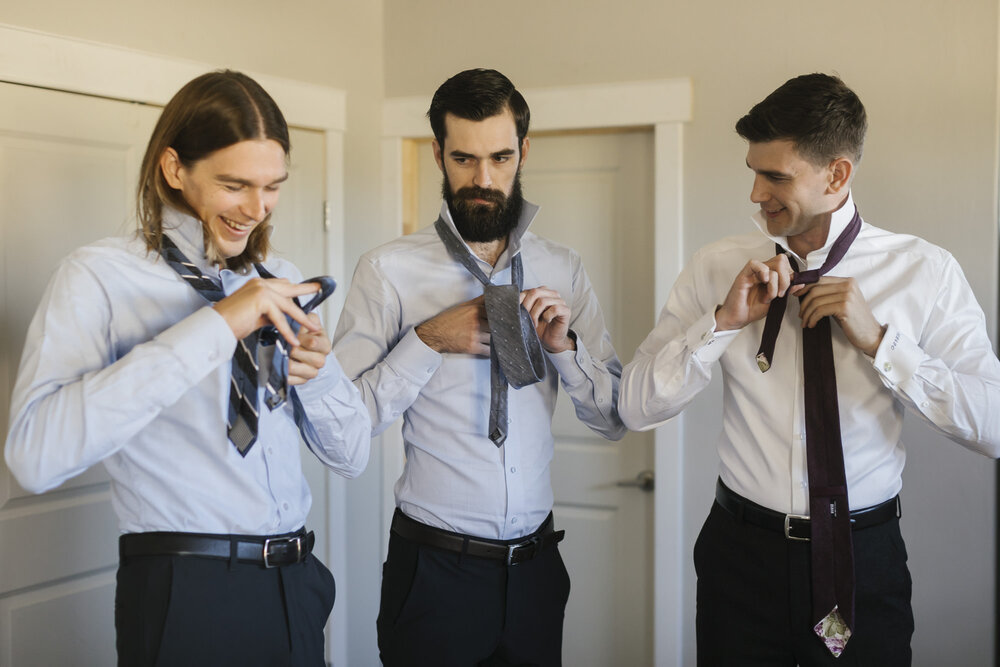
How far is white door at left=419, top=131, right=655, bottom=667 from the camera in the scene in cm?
310

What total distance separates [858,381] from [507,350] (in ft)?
2.32

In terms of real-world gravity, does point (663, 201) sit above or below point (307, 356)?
above

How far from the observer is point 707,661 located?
1885 millimetres

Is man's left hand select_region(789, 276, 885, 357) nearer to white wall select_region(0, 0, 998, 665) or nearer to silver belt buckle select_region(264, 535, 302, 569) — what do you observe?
silver belt buckle select_region(264, 535, 302, 569)

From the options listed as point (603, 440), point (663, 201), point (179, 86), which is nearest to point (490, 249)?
point (663, 201)

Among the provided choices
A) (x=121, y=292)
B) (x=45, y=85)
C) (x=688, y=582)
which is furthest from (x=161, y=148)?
(x=688, y=582)

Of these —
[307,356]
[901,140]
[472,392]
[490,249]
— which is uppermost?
[901,140]

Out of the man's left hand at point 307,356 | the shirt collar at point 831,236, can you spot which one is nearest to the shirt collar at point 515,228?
the shirt collar at point 831,236

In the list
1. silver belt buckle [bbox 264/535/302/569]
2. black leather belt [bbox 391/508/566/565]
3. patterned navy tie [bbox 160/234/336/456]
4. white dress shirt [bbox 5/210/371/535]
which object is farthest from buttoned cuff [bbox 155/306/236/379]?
black leather belt [bbox 391/508/566/565]

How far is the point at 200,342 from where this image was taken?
→ 1279mm

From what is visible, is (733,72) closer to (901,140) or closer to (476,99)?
(901,140)

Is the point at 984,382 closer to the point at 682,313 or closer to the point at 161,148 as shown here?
the point at 682,313

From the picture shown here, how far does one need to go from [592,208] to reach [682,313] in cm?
121

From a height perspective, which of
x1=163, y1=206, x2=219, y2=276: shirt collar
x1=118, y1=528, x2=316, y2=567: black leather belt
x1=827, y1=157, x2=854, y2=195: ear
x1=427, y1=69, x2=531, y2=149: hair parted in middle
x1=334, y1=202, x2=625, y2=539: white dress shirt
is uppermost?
x1=427, y1=69, x2=531, y2=149: hair parted in middle
